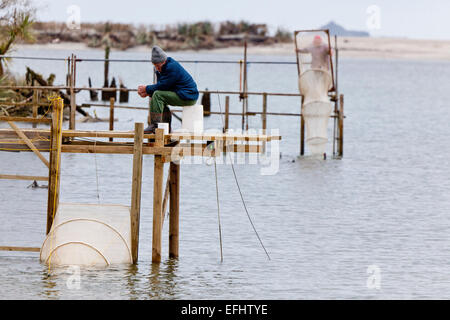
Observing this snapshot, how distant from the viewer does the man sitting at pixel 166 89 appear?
1639 cm

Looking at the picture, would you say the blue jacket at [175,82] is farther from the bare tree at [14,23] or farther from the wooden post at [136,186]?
the bare tree at [14,23]

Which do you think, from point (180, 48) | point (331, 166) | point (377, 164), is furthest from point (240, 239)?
point (180, 48)

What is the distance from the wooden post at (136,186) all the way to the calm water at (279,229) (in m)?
0.61

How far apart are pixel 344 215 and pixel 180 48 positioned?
13422 cm

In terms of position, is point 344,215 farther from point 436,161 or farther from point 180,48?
point 180,48

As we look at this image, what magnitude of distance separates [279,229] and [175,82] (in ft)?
21.9

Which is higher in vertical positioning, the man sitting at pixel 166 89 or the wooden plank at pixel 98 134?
the man sitting at pixel 166 89

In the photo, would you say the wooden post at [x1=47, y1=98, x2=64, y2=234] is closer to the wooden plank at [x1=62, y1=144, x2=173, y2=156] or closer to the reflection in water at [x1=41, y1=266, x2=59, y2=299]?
the wooden plank at [x1=62, y1=144, x2=173, y2=156]

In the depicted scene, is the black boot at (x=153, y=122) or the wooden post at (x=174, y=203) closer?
the black boot at (x=153, y=122)

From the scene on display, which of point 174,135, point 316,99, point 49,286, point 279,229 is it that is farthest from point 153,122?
point 316,99

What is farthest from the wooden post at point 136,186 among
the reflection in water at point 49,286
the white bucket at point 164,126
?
the reflection in water at point 49,286

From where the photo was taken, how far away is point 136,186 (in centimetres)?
1619

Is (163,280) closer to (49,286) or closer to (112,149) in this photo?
(49,286)

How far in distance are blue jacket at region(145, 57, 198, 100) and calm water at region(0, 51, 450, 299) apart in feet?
9.44
